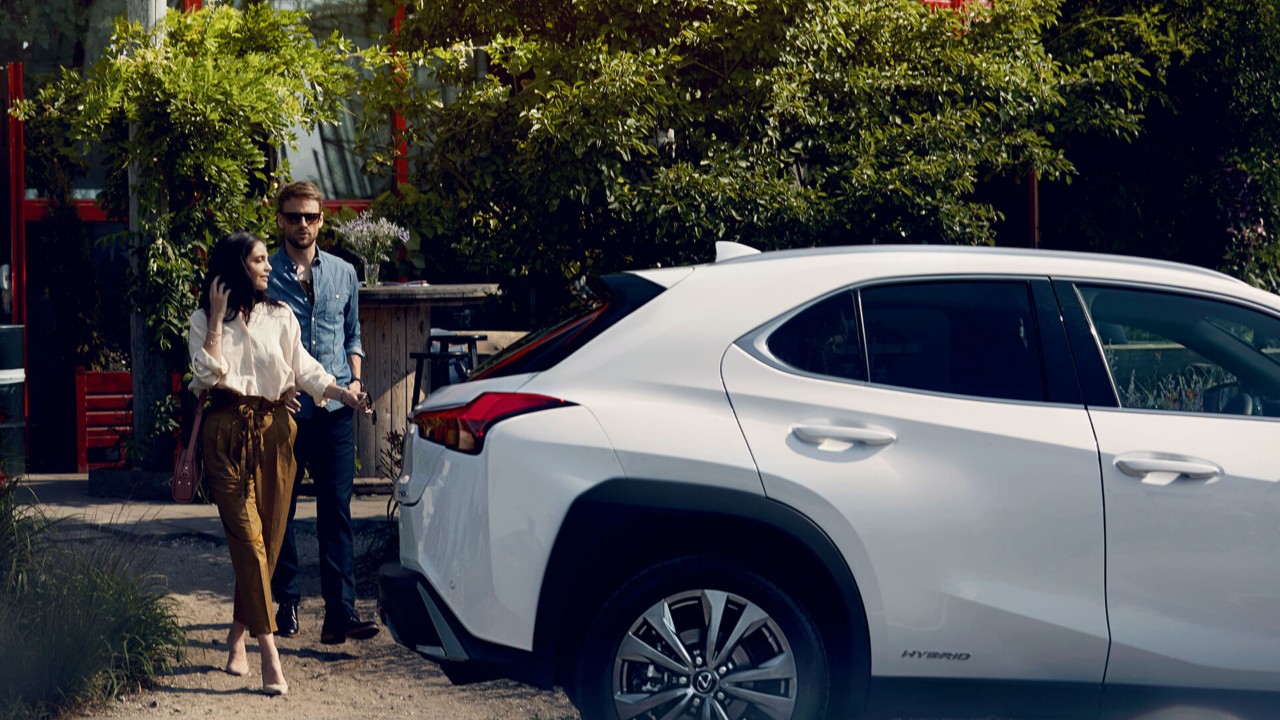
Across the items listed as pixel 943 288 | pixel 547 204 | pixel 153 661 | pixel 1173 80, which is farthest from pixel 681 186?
pixel 1173 80

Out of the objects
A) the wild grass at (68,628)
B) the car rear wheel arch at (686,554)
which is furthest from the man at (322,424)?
the car rear wheel arch at (686,554)

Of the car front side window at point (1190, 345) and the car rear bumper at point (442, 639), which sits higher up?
the car front side window at point (1190, 345)

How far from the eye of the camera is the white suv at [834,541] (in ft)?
13.2

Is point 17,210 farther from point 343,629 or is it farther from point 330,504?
point 343,629

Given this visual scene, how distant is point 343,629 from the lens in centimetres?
617

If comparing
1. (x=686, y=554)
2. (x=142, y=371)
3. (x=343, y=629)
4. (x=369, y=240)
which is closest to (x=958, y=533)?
(x=686, y=554)

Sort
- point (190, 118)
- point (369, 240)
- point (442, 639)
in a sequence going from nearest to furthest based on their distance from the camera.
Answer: point (442, 639), point (190, 118), point (369, 240)

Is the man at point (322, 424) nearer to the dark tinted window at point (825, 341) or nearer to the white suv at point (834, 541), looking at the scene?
the white suv at point (834, 541)

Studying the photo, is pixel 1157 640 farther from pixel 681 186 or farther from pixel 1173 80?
pixel 1173 80

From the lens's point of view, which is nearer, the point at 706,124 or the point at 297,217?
the point at 297,217

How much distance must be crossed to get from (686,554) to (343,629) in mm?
2577

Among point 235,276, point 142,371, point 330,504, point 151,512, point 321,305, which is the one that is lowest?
point 151,512

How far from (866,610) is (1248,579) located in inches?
44.0

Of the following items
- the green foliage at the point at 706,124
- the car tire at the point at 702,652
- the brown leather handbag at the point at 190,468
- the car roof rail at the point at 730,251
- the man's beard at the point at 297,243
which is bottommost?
the car tire at the point at 702,652
